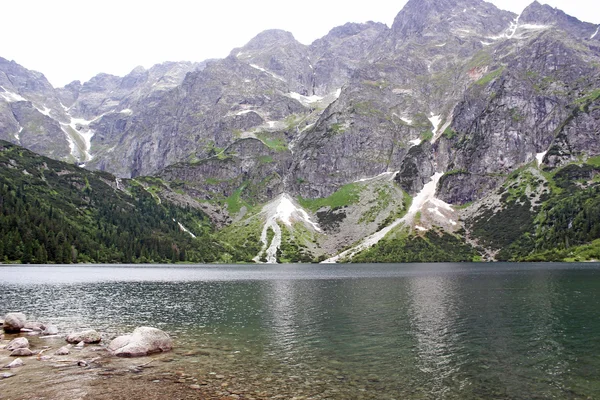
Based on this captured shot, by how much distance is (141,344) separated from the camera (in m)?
36.0

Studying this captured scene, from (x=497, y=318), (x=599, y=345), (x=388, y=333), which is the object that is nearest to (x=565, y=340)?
(x=599, y=345)

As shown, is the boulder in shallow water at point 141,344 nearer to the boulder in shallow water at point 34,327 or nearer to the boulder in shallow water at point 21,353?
the boulder in shallow water at point 21,353

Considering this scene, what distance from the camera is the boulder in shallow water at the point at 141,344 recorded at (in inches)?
1391

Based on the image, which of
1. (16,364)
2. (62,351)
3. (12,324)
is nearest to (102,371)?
(16,364)

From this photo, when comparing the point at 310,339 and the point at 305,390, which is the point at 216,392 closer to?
the point at 305,390

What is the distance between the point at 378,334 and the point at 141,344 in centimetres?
2485

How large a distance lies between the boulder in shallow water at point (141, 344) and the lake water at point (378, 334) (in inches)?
110

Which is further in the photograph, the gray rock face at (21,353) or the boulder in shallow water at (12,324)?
the boulder in shallow water at (12,324)

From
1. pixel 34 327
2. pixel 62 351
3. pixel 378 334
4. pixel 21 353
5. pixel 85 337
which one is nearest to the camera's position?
pixel 21 353

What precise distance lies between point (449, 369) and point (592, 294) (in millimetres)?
60896

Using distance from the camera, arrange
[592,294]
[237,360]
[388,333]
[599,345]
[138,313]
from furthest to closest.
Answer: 1. [592,294]
2. [138,313]
3. [388,333]
4. [599,345]
5. [237,360]

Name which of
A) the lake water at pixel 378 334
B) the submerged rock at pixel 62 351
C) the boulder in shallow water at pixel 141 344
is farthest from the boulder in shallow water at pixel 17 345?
the lake water at pixel 378 334

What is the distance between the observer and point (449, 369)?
31.4 metres

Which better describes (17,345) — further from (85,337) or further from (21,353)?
(85,337)
